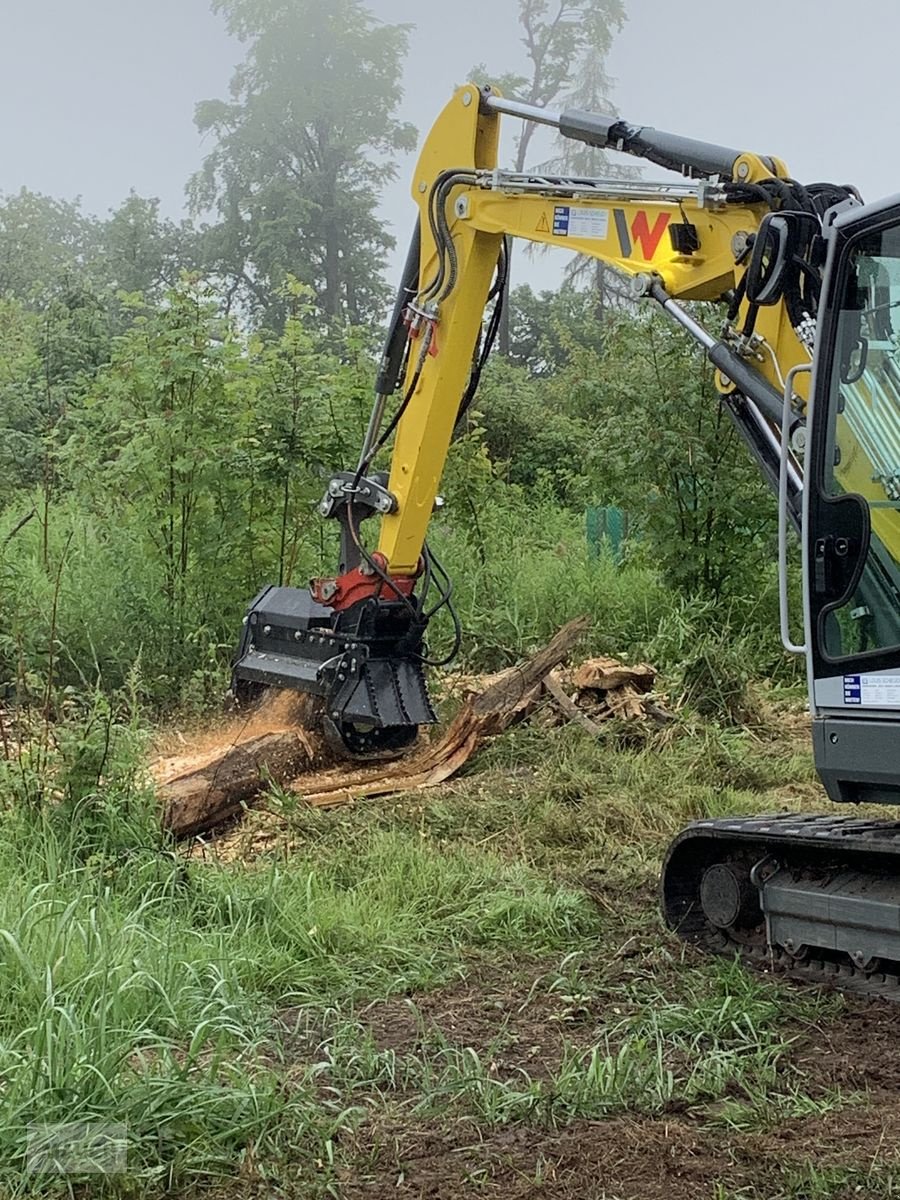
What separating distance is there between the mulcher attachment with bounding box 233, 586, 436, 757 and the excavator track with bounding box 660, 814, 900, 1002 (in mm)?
2292

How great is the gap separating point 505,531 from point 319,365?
116 inches

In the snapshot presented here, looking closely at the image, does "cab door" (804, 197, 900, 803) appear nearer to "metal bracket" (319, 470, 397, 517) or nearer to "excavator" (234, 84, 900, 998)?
"excavator" (234, 84, 900, 998)

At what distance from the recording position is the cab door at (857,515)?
149 inches

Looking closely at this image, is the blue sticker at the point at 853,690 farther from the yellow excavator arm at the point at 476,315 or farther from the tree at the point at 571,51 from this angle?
the tree at the point at 571,51

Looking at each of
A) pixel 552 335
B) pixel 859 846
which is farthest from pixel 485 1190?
pixel 552 335

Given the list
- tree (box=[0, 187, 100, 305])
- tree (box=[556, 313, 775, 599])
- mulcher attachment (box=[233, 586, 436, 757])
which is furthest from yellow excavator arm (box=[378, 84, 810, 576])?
tree (box=[0, 187, 100, 305])

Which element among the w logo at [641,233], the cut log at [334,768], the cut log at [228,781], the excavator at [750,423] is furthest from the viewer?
the cut log at [334,768]

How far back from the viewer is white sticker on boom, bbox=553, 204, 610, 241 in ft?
17.7

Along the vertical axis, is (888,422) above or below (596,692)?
above

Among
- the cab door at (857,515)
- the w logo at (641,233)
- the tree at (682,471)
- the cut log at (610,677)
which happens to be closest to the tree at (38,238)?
the tree at (682,471)

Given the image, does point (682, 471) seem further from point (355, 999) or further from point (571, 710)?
point (355, 999)

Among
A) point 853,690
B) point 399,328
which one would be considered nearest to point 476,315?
point 399,328

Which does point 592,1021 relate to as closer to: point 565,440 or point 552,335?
point 565,440

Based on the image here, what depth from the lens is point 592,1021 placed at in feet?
12.3
